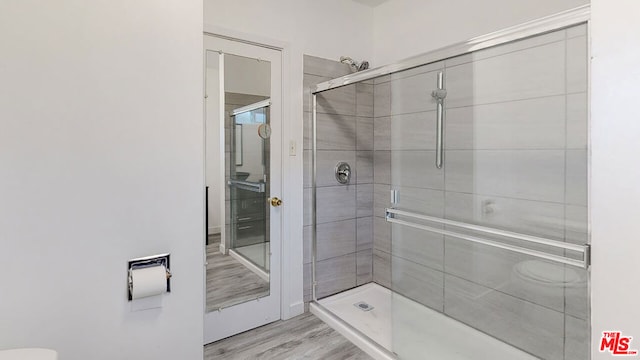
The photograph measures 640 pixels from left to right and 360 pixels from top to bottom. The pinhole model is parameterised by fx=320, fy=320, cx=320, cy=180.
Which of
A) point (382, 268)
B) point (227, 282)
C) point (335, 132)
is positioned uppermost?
point (335, 132)

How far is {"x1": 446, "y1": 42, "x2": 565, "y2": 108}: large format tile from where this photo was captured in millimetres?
1562

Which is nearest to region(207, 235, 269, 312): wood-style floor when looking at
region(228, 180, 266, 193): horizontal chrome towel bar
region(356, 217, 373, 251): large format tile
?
region(228, 180, 266, 193): horizontal chrome towel bar

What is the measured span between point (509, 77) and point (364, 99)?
1309 mm

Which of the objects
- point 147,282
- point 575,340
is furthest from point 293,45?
point 575,340

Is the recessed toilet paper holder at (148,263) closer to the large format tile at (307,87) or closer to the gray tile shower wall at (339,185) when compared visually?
the gray tile shower wall at (339,185)

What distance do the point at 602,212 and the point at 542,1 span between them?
1.44 meters

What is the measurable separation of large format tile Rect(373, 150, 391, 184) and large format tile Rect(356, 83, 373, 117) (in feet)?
1.24

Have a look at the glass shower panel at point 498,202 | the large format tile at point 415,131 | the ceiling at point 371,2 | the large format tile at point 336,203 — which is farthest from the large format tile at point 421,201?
the ceiling at point 371,2

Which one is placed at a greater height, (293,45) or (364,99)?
(293,45)

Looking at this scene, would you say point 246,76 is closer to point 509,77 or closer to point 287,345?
point 509,77

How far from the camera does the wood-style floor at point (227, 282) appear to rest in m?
2.20

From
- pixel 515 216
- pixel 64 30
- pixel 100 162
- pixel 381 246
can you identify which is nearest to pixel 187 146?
pixel 100 162

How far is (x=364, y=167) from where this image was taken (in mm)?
2938

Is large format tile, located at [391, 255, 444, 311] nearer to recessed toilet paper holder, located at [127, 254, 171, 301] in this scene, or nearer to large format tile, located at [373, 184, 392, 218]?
large format tile, located at [373, 184, 392, 218]
